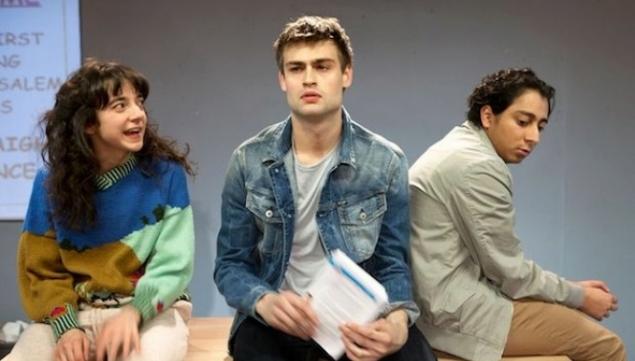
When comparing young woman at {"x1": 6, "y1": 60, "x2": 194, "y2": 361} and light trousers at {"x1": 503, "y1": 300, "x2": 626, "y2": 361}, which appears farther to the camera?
light trousers at {"x1": 503, "y1": 300, "x2": 626, "y2": 361}

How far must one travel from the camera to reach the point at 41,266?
60.2 inches

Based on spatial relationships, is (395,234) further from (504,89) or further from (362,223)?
(504,89)

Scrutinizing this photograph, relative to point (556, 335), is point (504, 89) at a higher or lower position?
higher

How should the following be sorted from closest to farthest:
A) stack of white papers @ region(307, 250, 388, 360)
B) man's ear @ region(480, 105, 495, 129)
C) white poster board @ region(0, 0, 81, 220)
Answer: stack of white papers @ region(307, 250, 388, 360)
man's ear @ region(480, 105, 495, 129)
white poster board @ region(0, 0, 81, 220)

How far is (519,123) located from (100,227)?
1060 mm

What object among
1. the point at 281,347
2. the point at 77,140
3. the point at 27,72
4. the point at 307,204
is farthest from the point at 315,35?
the point at 27,72

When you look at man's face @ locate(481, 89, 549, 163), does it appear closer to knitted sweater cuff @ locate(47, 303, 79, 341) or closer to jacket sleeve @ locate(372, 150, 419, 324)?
jacket sleeve @ locate(372, 150, 419, 324)

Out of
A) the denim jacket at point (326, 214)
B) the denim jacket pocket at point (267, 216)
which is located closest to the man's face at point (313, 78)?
the denim jacket at point (326, 214)

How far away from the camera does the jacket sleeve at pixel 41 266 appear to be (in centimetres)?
149

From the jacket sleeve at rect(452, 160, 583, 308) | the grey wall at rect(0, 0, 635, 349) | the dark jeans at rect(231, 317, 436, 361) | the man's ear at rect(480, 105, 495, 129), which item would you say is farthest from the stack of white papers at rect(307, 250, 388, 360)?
the grey wall at rect(0, 0, 635, 349)

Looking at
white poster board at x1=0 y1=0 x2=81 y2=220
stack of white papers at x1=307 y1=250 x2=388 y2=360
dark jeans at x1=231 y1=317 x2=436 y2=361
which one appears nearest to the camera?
stack of white papers at x1=307 y1=250 x2=388 y2=360

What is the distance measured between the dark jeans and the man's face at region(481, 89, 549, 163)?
0.56m

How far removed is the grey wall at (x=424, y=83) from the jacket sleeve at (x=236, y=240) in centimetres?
81

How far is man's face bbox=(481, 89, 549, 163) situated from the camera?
1.69 meters
